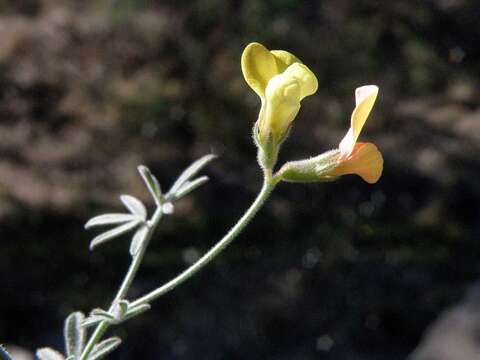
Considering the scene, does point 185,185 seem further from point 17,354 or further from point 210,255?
point 17,354

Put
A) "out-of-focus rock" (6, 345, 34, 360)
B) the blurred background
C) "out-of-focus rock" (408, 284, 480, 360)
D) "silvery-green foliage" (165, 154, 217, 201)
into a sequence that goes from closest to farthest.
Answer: "silvery-green foliage" (165, 154, 217, 201), "out-of-focus rock" (6, 345, 34, 360), "out-of-focus rock" (408, 284, 480, 360), the blurred background

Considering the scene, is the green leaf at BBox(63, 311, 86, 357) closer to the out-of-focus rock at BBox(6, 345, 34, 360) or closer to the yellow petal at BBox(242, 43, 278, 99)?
the yellow petal at BBox(242, 43, 278, 99)

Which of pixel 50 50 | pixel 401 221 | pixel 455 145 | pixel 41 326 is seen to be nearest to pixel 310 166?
pixel 41 326

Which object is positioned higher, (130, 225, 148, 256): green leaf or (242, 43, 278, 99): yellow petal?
(242, 43, 278, 99): yellow petal

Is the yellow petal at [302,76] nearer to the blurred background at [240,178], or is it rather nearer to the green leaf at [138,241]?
the green leaf at [138,241]

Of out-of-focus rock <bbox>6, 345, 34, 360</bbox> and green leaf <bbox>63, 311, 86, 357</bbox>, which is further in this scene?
out-of-focus rock <bbox>6, 345, 34, 360</bbox>

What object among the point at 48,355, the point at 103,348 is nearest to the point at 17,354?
the point at 48,355

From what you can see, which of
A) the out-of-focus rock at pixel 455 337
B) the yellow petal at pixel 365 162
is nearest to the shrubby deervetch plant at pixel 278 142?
the yellow petal at pixel 365 162

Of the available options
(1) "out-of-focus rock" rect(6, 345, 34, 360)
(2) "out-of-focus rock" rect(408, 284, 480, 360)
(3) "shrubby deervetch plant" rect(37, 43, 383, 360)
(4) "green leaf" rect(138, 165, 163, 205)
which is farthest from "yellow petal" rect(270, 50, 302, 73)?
(2) "out-of-focus rock" rect(408, 284, 480, 360)
